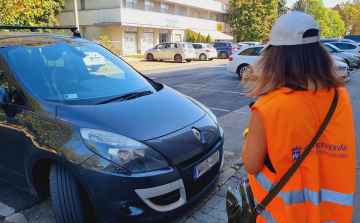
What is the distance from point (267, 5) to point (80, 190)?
48.4m

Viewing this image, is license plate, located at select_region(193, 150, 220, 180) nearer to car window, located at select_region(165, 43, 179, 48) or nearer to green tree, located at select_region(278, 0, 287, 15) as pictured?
car window, located at select_region(165, 43, 179, 48)

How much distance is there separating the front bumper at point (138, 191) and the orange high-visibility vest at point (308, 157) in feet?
3.67

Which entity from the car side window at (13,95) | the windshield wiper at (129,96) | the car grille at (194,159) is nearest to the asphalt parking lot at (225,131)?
the car grille at (194,159)

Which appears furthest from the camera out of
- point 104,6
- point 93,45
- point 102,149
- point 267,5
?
point 267,5

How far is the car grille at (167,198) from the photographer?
7.84 feet

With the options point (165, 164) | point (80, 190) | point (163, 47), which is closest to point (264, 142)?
point (165, 164)

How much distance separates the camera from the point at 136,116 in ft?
8.69

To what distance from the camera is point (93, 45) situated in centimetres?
394

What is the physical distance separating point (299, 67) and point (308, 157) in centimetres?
39

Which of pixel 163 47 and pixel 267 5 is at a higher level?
pixel 267 5

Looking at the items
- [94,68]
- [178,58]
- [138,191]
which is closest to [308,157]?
[138,191]

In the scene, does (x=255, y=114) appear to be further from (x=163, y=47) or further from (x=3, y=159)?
(x=163, y=47)

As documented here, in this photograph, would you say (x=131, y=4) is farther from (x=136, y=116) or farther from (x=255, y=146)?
(x=255, y=146)

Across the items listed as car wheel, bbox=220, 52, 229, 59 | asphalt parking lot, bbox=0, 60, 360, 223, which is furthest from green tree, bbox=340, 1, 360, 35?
asphalt parking lot, bbox=0, 60, 360, 223
